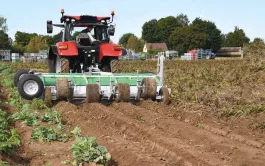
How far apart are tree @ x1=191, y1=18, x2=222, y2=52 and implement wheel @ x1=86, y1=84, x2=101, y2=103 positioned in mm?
81871

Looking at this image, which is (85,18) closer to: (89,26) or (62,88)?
(89,26)

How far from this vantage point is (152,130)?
746 centimetres

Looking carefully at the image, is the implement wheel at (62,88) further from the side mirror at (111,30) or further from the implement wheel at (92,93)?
the side mirror at (111,30)

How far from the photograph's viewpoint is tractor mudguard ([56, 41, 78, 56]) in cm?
1167

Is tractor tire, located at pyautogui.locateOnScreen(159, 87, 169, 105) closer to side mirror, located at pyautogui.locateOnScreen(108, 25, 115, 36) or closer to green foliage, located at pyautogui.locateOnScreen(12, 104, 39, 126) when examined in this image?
side mirror, located at pyautogui.locateOnScreen(108, 25, 115, 36)

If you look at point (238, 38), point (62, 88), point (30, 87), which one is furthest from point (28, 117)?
point (238, 38)

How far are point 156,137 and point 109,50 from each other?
18.1ft

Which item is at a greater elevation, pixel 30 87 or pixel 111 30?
pixel 111 30

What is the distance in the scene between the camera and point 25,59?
51.4 m

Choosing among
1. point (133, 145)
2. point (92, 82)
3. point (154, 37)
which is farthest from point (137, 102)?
point (154, 37)

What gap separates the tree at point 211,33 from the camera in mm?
93125

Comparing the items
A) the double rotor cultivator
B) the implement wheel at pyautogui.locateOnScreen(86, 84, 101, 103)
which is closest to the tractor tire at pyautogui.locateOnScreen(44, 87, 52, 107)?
the double rotor cultivator

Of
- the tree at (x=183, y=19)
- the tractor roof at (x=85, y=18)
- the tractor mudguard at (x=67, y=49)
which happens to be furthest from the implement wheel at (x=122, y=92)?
the tree at (x=183, y=19)

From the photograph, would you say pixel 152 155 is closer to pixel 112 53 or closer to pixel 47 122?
pixel 47 122
